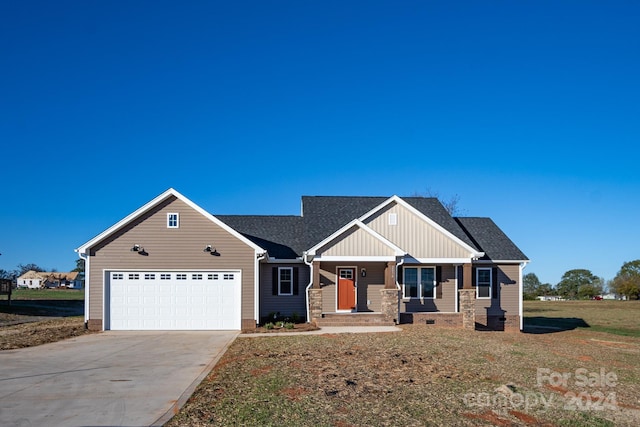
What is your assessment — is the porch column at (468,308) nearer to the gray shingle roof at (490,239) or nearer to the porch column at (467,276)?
the porch column at (467,276)

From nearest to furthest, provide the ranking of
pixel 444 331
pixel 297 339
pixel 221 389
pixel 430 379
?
pixel 221 389 → pixel 430 379 → pixel 297 339 → pixel 444 331

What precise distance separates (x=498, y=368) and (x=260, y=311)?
1368 centimetres

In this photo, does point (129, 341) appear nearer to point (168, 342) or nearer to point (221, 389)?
point (168, 342)

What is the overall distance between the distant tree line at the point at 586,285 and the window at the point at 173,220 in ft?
187

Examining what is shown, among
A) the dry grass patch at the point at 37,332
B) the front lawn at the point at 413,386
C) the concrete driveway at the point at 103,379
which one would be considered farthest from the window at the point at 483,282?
the dry grass patch at the point at 37,332

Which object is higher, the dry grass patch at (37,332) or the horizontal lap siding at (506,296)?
the horizontal lap siding at (506,296)

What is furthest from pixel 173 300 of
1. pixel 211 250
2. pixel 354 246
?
pixel 354 246

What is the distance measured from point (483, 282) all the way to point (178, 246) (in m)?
13.8

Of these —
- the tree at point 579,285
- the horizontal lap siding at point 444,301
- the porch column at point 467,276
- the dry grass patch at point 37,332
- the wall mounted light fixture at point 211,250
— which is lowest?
the tree at point 579,285

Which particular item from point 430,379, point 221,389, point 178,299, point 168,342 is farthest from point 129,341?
point 430,379

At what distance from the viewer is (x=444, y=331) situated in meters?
21.4

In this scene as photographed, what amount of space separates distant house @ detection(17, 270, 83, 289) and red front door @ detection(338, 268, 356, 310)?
8482 cm

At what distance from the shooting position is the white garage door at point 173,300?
22.3 metres

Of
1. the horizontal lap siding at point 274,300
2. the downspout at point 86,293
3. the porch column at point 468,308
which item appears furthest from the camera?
the horizontal lap siding at point 274,300
